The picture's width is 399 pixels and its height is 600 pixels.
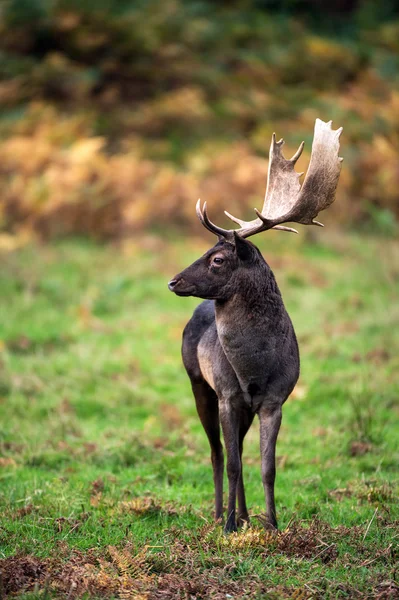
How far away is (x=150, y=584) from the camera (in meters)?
4.42

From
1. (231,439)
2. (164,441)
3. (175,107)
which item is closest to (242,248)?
(231,439)

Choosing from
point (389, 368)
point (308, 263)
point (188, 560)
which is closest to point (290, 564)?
point (188, 560)

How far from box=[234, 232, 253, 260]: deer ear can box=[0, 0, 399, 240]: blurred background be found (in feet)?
31.3

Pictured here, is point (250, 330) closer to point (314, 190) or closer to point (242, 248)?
point (242, 248)

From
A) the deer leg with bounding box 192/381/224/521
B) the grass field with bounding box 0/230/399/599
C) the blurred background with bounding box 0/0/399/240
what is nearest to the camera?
the grass field with bounding box 0/230/399/599

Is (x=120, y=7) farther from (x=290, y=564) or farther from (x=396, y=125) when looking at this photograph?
(x=290, y=564)

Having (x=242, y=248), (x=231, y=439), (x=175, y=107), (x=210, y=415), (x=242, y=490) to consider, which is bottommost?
(x=175, y=107)

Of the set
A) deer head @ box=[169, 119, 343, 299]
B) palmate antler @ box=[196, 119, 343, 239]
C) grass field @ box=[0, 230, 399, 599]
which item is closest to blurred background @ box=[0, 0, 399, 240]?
grass field @ box=[0, 230, 399, 599]

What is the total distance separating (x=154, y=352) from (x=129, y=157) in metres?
8.33

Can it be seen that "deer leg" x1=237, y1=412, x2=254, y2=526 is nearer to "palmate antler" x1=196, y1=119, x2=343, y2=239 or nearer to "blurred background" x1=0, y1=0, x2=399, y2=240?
"palmate antler" x1=196, y1=119, x2=343, y2=239

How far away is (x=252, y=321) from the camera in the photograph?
525 cm

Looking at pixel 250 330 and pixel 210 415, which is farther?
pixel 210 415

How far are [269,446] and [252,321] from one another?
2.58 feet

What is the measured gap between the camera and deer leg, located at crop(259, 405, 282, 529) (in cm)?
530
